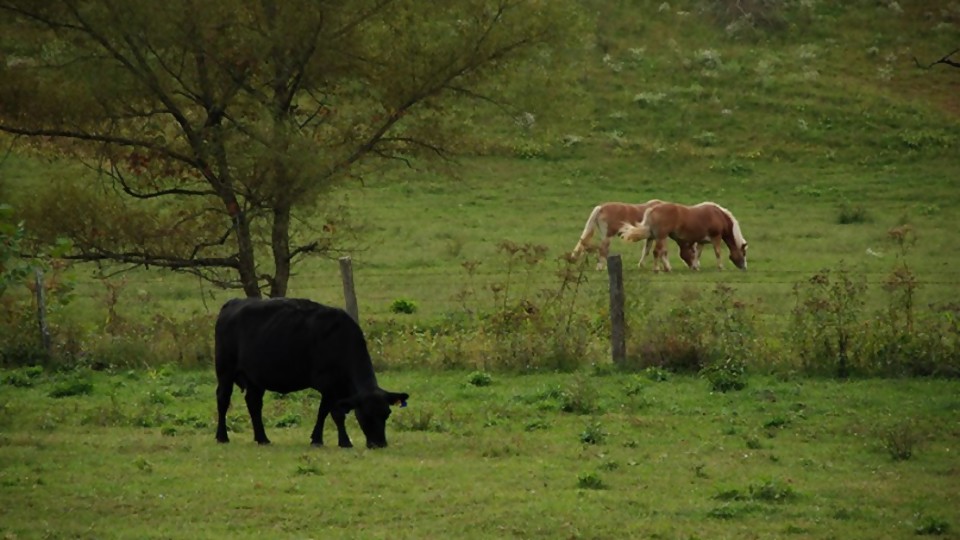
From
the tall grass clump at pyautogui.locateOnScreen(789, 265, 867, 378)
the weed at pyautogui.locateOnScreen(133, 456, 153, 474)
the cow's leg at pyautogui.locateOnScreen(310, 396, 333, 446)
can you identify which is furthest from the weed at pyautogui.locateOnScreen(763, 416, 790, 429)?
the weed at pyautogui.locateOnScreen(133, 456, 153, 474)

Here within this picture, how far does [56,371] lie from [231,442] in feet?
20.4

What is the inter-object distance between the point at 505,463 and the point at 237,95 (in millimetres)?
10851

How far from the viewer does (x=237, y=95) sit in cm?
2255

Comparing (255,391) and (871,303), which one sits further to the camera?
(871,303)

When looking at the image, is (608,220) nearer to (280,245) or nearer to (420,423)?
(280,245)

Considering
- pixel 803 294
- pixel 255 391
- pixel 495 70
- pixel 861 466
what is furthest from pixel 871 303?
pixel 255 391

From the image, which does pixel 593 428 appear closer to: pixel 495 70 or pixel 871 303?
pixel 495 70

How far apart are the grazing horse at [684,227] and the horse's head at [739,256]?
0.20 m

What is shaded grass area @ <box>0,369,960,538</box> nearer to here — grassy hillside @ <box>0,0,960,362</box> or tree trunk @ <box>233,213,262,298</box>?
tree trunk @ <box>233,213,262,298</box>

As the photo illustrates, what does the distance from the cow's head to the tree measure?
709 centimetres

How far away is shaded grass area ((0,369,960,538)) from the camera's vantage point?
36.9 feet

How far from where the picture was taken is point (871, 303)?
83.3ft

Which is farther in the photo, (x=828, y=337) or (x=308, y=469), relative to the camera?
(x=828, y=337)

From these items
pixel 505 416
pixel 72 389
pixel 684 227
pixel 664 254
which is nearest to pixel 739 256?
pixel 684 227
